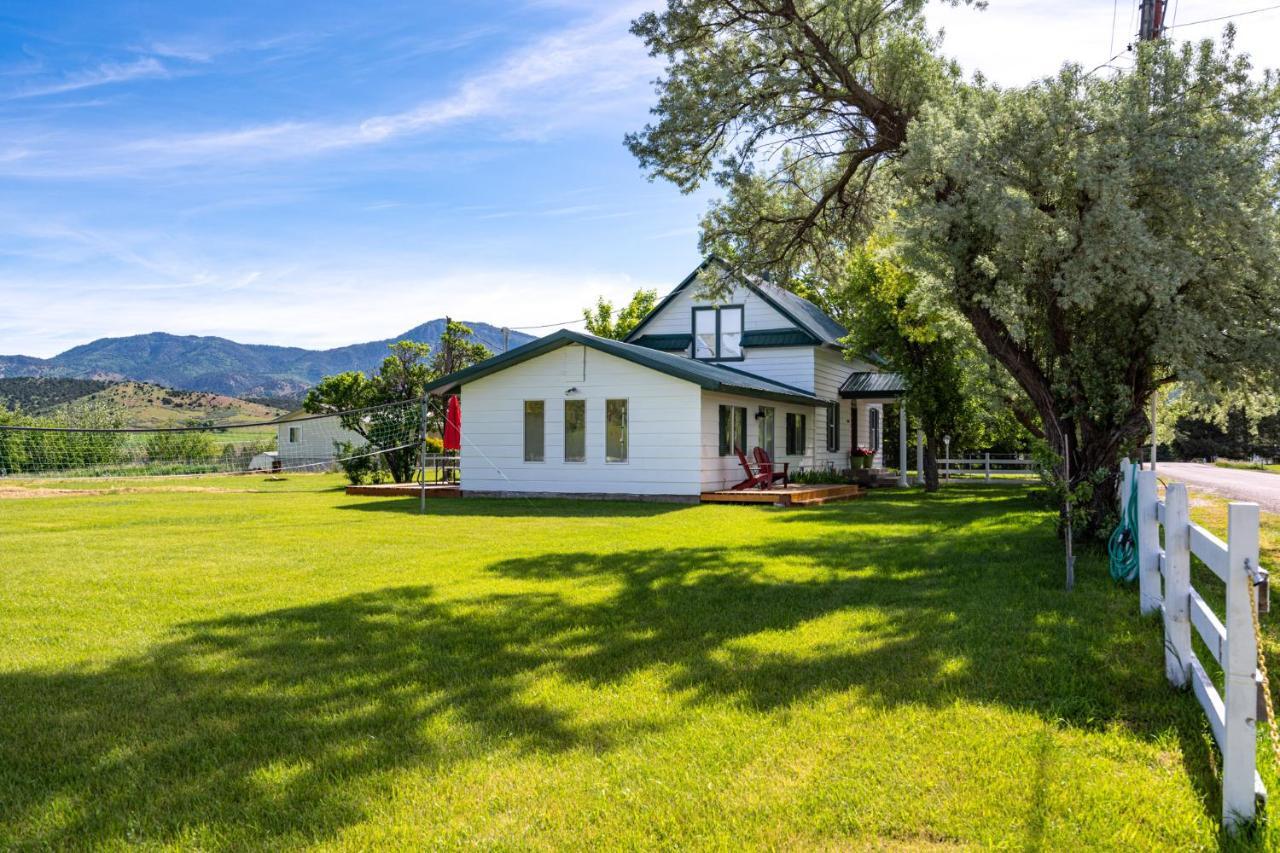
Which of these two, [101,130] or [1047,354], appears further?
[101,130]

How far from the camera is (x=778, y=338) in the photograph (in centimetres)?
2631

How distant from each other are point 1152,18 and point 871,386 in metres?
16.4

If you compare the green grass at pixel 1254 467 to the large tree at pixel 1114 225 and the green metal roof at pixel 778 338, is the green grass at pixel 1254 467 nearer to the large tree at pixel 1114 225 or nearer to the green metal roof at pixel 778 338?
the green metal roof at pixel 778 338

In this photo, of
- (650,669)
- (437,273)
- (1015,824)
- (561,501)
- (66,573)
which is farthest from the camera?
(437,273)

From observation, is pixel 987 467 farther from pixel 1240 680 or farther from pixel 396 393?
pixel 1240 680

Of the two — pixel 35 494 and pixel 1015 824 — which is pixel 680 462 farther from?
pixel 35 494

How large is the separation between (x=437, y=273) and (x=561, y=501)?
2727cm

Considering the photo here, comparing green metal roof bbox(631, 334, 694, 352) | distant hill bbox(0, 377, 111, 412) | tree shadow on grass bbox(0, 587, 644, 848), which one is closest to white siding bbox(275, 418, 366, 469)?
green metal roof bbox(631, 334, 694, 352)

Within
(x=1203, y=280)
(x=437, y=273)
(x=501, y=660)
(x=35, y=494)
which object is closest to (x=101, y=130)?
(x=35, y=494)

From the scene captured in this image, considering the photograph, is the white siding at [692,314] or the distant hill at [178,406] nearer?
the white siding at [692,314]

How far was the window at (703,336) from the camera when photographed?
27141 mm

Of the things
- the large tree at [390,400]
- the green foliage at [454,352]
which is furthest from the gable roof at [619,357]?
the green foliage at [454,352]

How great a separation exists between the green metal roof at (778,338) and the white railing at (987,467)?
8369mm

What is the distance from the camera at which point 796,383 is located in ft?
86.6
